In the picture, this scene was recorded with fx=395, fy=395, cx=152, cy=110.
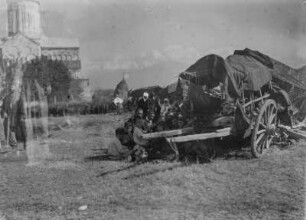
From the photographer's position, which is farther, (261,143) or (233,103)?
(261,143)

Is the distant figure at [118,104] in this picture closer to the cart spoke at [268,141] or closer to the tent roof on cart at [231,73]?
the tent roof on cart at [231,73]

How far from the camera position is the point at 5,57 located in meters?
21.6

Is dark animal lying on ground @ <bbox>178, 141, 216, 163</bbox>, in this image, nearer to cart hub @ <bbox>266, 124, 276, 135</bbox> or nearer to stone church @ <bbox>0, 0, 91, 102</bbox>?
cart hub @ <bbox>266, 124, 276, 135</bbox>

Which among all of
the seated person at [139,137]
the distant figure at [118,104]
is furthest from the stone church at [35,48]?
the seated person at [139,137]

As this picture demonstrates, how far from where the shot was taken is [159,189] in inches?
225

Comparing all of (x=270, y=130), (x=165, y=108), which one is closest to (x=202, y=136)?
(x=270, y=130)

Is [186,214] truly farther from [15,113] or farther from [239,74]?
[15,113]

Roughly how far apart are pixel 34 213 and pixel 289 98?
562 cm

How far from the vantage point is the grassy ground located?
4.87 metres

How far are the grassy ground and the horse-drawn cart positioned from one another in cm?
52

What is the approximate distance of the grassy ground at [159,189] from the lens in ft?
16.0

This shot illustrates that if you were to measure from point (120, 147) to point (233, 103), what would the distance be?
2.50 metres

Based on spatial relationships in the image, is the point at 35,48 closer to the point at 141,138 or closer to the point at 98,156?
the point at 98,156

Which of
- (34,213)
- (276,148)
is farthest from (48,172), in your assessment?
(276,148)
